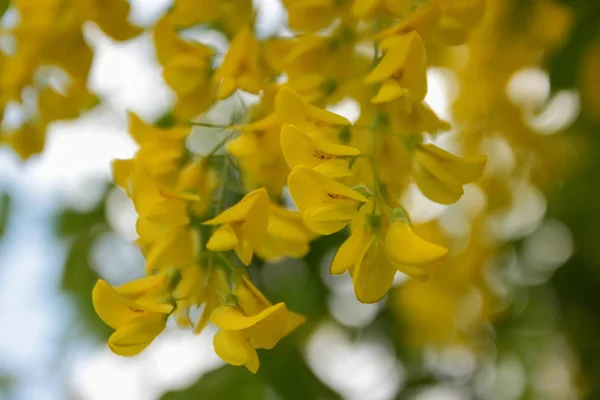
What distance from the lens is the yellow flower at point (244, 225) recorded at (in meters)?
0.30

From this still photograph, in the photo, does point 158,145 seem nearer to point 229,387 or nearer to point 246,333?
point 246,333

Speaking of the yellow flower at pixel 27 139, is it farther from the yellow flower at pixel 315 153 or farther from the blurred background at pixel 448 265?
the yellow flower at pixel 315 153

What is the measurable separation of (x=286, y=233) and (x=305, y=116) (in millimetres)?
65

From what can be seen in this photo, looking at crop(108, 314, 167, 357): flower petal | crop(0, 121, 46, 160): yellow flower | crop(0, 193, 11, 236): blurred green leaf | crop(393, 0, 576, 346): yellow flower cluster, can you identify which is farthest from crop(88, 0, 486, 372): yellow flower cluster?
crop(0, 193, 11, 236): blurred green leaf

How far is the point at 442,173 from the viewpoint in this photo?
1.13 ft

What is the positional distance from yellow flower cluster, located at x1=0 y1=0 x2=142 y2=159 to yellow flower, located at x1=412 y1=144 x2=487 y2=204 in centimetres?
26

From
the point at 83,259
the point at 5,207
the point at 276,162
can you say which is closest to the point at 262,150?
the point at 276,162

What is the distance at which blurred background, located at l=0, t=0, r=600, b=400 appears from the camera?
0.76 metres

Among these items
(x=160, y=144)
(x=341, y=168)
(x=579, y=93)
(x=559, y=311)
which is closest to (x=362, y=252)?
(x=341, y=168)

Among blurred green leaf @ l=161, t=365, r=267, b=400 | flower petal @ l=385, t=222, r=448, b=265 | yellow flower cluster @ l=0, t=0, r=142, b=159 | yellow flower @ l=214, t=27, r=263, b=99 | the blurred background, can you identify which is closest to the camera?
flower petal @ l=385, t=222, r=448, b=265

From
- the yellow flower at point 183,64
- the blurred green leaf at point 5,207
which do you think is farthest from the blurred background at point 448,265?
the yellow flower at point 183,64

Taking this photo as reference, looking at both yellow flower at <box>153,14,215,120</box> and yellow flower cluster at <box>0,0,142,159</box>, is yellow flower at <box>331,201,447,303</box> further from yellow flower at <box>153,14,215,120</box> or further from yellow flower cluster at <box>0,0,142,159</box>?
yellow flower cluster at <box>0,0,142,159</box>

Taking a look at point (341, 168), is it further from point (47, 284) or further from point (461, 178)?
point (47, 284)

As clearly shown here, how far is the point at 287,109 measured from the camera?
1.00ft
